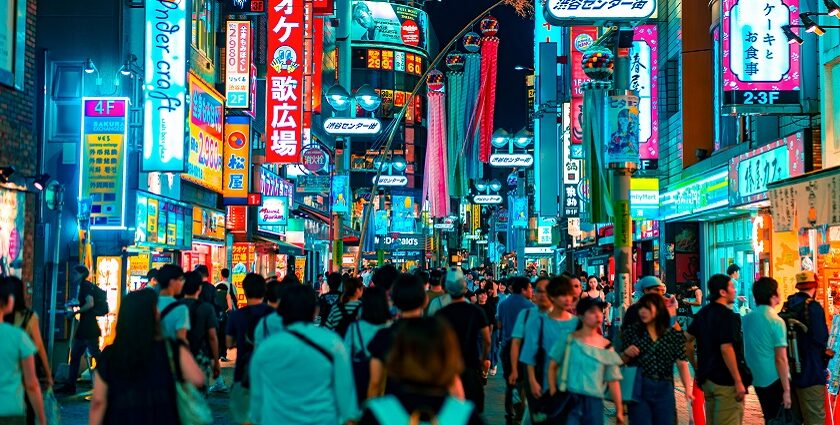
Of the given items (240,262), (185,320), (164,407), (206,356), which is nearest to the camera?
(164,407)

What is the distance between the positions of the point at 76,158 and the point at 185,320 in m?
11.3

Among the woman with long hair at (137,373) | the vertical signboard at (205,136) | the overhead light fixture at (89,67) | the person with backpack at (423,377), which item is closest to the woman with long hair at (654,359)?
the woman with long hair at (137,373)

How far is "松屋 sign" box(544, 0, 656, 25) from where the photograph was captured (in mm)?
19125

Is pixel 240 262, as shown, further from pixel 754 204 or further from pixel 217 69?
pixel 754 204

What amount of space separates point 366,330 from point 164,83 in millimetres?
14898

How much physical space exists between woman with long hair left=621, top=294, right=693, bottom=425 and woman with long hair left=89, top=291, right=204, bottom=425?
4171 millimetres

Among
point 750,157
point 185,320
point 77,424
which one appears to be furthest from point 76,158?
point 750,157

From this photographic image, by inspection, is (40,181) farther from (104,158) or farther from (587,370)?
(587,370)

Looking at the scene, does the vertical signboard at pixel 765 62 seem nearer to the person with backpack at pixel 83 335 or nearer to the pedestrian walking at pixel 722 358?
the pedestrian walking at pixel 722 358

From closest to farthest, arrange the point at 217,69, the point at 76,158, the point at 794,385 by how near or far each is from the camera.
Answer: the point at 794,385, the point at 76,158, the point at 217,69

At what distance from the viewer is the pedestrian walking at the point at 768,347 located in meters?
10.1

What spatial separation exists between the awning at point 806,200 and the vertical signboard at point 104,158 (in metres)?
11.7

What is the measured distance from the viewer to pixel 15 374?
23.7 feet

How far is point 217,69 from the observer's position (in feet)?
97.2
